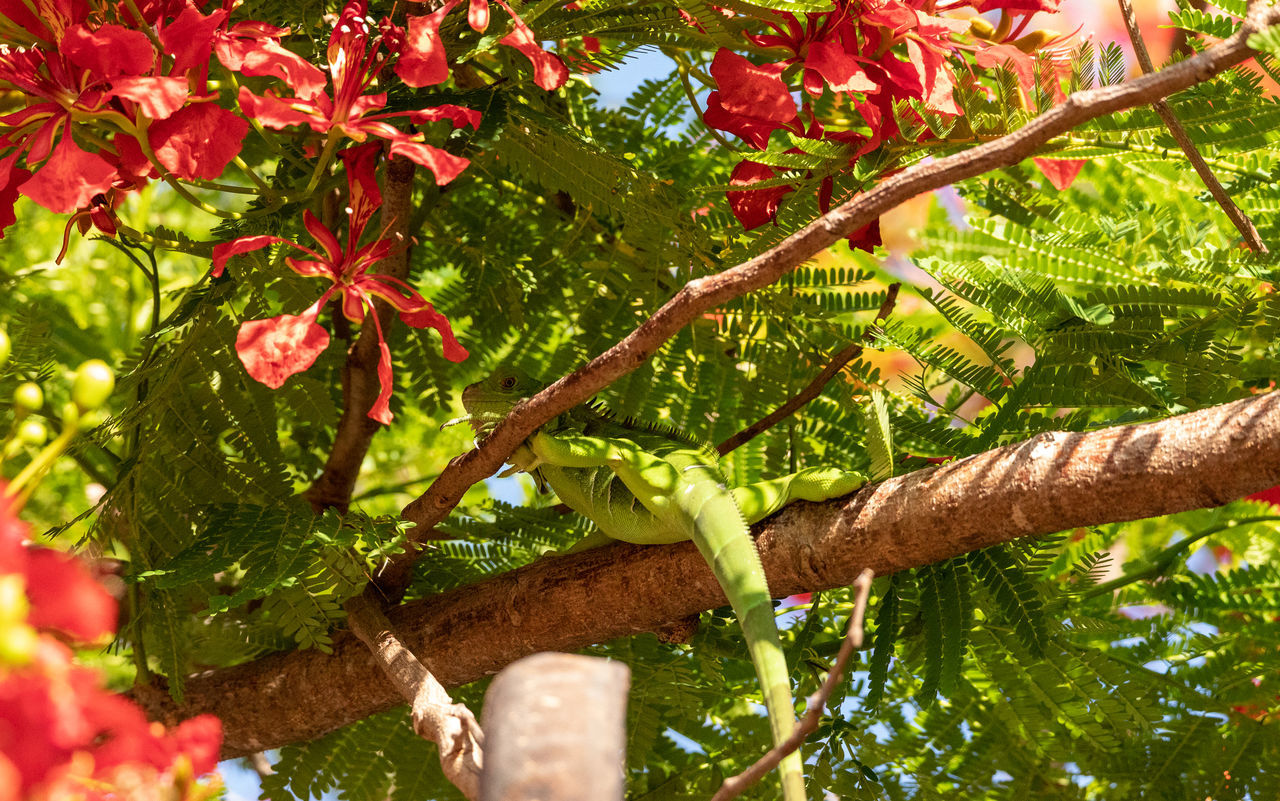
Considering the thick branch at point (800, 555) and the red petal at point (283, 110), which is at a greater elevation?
the red petal at point (283, 110)

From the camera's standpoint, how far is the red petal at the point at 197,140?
1.43 meters

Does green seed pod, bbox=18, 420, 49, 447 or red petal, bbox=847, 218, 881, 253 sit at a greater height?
green seed pod, bbox=18, 420, 49, 447

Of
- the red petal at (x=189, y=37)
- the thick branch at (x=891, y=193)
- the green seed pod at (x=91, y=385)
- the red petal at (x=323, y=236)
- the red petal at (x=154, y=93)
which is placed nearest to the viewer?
the green seed pod at (x=91, y=385)

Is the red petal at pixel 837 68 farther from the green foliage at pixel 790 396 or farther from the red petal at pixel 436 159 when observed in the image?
A: the red petal at pixel 436 159

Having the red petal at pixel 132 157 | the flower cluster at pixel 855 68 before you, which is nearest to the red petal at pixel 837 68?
the flower cluster at pixel 855 68

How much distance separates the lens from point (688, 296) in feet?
4.44

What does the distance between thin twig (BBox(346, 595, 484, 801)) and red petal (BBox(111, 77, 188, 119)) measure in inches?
32.7

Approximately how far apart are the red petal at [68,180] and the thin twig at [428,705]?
0.78 meters

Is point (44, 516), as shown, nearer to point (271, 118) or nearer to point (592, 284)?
point (592, 284)

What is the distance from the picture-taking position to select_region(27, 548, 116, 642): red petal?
70 cm

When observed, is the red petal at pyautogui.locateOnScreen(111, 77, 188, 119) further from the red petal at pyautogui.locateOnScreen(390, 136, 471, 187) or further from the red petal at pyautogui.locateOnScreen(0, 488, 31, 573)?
the red petal at pyautogui.locateOnScreen(0, 488, 31, 573)

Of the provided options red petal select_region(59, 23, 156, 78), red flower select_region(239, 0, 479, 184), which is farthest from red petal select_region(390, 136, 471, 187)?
red petal select_region(59, 23, 156, 78)

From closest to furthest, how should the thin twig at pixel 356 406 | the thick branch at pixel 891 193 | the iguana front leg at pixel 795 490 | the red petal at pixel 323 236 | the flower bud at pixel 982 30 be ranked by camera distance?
the thick branch at pixel 891 193 → the red petal at pixel 323 236 → the iguana front leg at pixel 795 490 → the flower bud at pixel 982 30 → the thin twig at pixel 356 406

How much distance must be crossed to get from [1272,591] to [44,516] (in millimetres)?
2826
